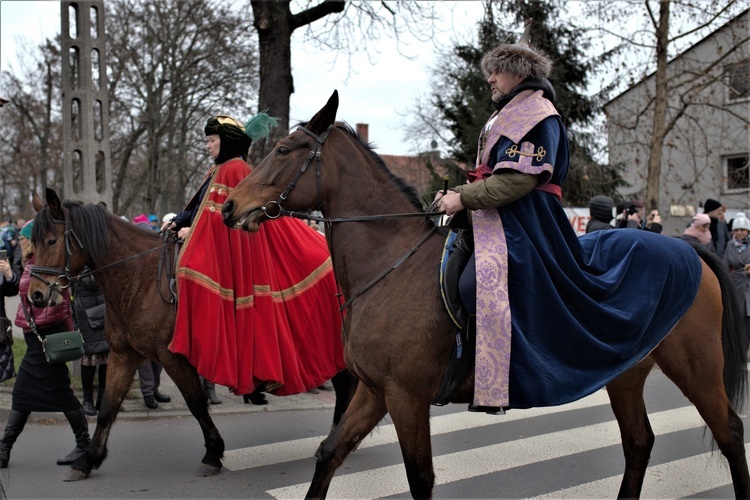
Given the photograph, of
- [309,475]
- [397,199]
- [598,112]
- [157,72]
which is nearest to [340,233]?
[397,199]

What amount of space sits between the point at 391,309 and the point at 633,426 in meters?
2.01

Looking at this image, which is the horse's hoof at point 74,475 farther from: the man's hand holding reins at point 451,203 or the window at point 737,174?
the window at point 737,174

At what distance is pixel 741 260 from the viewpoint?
10.2 meters

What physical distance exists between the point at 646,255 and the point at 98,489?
13.2 feet

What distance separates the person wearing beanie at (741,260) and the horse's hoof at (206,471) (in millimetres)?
7746

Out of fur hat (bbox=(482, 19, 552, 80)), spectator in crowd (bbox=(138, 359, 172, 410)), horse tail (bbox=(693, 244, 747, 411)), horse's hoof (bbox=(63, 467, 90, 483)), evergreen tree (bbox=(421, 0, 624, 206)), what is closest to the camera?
fur hat (bbox=(482, 19, 552, 80))

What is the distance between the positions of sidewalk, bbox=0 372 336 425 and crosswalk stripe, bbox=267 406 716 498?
2.09 m

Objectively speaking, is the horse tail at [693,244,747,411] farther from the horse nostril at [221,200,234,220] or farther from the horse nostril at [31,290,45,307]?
the horse nostril at [31,290,45,307]

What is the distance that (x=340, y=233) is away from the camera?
4008 millimetres

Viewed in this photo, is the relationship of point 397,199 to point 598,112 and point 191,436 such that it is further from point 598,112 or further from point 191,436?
point 598,112

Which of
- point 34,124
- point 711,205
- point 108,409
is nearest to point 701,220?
point 711,205

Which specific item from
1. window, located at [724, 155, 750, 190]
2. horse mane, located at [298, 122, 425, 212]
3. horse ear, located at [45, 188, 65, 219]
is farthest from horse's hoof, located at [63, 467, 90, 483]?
window, located at [724, 155, 750, 190]

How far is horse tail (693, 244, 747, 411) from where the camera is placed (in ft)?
14.4

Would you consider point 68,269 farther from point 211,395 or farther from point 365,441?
point 211,395
